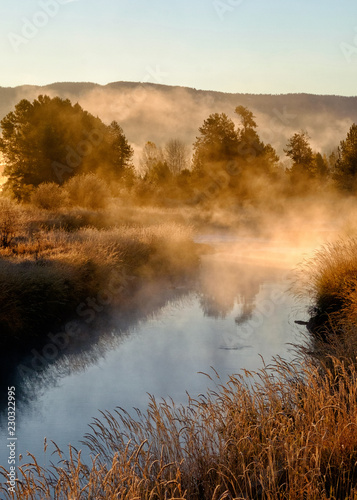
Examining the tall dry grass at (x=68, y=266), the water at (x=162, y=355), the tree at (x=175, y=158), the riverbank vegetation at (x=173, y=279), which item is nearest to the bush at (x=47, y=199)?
the riverbank vegetation at (x=173, y=279)

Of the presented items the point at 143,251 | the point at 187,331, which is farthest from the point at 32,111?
the point at 187,331

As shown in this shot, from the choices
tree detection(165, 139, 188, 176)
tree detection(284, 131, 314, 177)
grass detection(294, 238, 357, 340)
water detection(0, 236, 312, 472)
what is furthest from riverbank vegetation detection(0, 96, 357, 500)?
tree detection(165, 139, 188, 176)

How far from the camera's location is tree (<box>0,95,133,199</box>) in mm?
40469

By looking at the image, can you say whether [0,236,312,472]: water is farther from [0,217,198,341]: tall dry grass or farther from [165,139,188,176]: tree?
[165,139,188,176]: tree

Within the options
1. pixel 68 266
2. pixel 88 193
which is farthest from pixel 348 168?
pixel 68 266

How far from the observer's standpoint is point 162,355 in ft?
36.4

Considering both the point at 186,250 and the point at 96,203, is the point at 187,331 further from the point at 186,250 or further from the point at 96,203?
the point at 96,203

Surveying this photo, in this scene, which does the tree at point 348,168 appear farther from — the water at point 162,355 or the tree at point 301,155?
the water at point 162,355

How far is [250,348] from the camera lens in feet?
36.8

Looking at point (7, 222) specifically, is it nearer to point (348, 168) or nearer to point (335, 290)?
point (335, 290)

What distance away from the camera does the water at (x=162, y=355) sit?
8250 mm

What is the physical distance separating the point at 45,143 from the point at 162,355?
32.0m

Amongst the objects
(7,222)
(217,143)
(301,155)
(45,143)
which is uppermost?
(217,143)

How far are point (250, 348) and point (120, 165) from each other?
1636 inches
